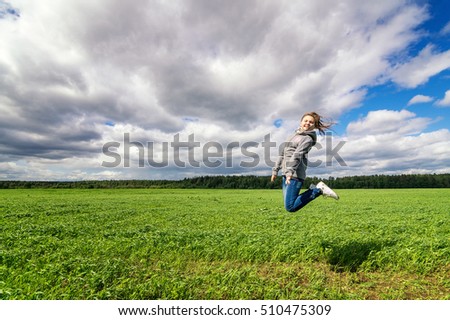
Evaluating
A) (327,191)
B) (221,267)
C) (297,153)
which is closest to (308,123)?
(297,153)

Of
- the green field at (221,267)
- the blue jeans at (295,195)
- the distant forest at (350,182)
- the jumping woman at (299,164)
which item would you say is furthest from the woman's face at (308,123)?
the distant forest at (350,182)

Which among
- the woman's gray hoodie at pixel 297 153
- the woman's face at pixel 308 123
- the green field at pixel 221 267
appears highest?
the woman's face at pixel 308 123

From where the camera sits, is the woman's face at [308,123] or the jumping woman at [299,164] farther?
the woman's face at [308,123]

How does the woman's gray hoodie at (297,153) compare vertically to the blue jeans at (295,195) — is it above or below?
above

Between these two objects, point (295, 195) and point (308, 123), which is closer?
point (295, 195)

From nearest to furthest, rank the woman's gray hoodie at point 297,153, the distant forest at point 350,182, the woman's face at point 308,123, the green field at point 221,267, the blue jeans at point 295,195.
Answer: the green field at point 221,267 → the woman's gray hoodie at point 297,153 → the blue jeans at point 295,195 → the woman's face at point 308,123 → the distant forest at point 350,182

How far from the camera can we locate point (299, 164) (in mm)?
6879

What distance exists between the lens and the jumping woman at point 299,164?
22.3ft

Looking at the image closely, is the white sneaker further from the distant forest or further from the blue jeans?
the distant forest

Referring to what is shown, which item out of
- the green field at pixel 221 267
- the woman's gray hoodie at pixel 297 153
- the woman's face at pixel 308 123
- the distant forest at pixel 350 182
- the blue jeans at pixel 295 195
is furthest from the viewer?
the distant forest at pixel 350 182

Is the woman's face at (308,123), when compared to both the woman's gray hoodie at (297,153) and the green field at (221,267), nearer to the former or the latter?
the woman's gray hoodie at (297,153)

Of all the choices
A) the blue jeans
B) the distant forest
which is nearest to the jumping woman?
the blue jeans

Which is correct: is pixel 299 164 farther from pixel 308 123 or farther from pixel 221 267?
pixel 221 267

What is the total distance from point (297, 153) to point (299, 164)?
0.32 m
